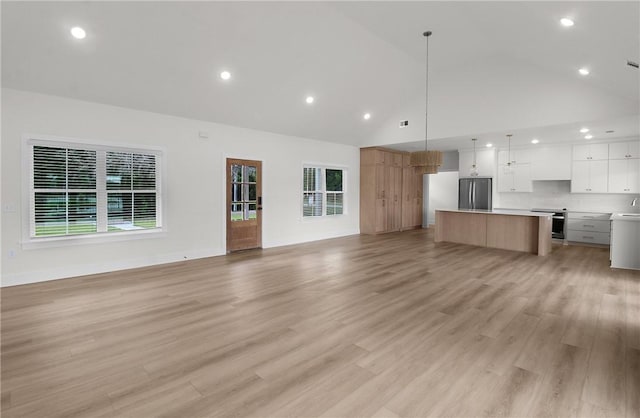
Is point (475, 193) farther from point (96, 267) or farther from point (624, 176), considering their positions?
point (96, 267)

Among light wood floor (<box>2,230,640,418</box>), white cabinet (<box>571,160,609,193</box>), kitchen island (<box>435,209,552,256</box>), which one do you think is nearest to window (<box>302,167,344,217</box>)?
kitchen island (<box>435,209,552,256</box>)

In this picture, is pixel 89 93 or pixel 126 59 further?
pixel 89 93

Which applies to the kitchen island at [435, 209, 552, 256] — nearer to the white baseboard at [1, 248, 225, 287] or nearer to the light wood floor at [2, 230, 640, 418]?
the light wood floor at [2, 230, 640, 418]

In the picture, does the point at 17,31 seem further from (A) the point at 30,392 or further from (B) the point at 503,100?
(B) the point at 503,100

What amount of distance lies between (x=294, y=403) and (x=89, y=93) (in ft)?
17.2

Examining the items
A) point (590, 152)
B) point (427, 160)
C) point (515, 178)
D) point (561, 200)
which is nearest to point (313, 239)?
point (427, 160)

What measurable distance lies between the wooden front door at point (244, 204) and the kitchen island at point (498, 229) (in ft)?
14.7

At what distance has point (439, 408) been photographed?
6.59ft

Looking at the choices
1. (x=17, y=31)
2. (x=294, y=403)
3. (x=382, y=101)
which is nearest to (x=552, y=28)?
(x=382, y=101)

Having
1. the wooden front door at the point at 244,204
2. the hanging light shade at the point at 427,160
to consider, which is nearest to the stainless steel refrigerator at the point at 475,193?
the hanging light shade at the point at 427,160

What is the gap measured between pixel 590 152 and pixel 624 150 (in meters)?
0.60

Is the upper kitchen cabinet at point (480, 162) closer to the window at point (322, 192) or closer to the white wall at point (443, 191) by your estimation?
the white wall at point (443, 191)

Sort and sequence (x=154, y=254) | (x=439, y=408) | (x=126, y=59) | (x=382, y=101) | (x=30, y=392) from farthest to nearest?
1. (x=382, y=101)
2. (x=154, y=254)
3. (x=126, y=59)
4. (x=30, y=392)
5. (x=439, y=408)

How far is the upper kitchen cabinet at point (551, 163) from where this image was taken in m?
8.27
